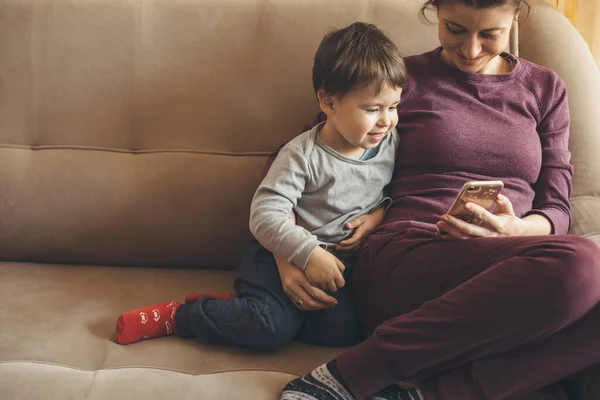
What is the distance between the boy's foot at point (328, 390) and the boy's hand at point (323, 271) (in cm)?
19

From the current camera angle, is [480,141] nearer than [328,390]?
No

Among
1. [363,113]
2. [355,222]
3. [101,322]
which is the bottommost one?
[101,322]

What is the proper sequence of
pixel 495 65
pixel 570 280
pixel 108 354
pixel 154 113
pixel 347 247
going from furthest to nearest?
pixel 154 113, pixel 495 65, pixel 347 247, pixel 108 354, pixel 570 280

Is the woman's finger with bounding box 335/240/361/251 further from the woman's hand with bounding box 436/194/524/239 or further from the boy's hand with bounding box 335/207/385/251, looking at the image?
the woman's hand with bounding box 436/194/524/239

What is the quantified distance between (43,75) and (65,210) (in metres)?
0.35

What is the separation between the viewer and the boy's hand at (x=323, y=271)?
133 cm

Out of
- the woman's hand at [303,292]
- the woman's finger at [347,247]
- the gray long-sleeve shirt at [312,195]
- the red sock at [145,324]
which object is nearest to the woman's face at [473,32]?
the gray long-sleeve shirt at [312,195]

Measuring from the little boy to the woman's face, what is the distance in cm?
13

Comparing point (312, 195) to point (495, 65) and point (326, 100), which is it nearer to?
point (326, 100)

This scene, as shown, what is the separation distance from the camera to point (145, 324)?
1.36 m

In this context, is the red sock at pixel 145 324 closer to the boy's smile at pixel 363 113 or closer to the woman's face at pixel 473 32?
the boy's smile at pixel 363 113

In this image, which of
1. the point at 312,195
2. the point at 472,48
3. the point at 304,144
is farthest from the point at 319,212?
the point at 472,48

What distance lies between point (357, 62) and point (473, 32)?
26cm

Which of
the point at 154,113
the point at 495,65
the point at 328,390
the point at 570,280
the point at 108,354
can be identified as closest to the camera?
the point at 570,280
